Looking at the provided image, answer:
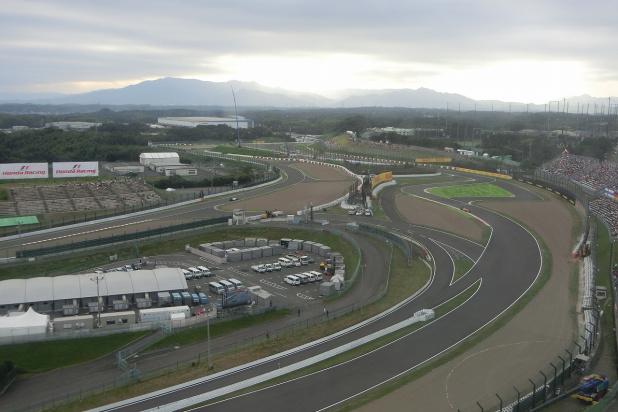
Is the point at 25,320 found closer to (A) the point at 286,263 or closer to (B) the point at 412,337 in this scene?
(A) the point at 286,263

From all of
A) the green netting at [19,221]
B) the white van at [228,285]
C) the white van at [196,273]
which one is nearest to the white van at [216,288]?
the white van at [228,285]

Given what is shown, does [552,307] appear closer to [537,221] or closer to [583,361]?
[583,361]

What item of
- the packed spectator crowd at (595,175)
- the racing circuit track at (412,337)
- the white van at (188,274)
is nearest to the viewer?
the racing circuit track at (412,337)

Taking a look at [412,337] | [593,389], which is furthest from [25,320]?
[593,389]

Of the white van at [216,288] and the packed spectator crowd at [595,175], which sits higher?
the packed spectator crowd at [595,175]

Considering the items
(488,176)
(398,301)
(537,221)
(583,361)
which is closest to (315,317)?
(398,301)

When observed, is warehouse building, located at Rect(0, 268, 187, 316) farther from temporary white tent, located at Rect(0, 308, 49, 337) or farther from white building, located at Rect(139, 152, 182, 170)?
white building, located at Rect(139, 152, 182, 170)

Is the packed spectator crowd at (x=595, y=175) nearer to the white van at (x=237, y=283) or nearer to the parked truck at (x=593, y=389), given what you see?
the parked truck at (x=593, y=389)
